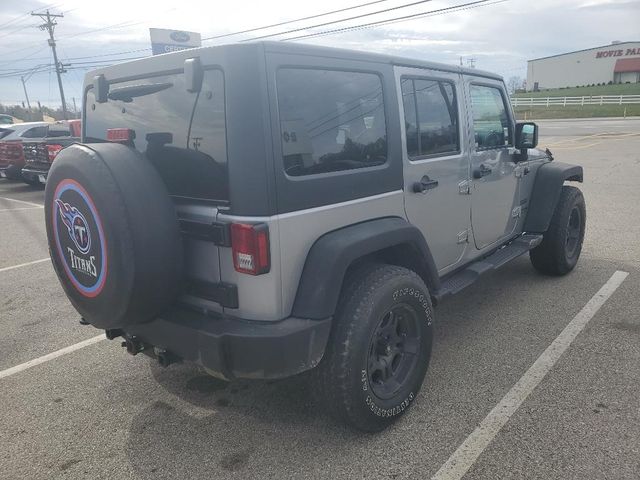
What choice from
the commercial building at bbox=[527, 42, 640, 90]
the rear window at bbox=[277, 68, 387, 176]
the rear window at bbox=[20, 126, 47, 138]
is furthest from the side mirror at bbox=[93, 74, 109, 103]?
the commercial building at bbox=[527, 42, 640, 90]

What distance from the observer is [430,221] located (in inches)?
131

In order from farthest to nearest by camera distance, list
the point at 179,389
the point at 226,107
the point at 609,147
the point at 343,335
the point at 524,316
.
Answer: the point at 609,147
the point at 524,316
the point at 179,389
the point at 343,335
the point at 226,107

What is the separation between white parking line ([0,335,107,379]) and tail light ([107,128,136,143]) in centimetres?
193

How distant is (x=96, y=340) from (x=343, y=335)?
2.46 meters

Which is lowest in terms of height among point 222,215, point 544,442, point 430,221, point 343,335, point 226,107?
point 544,442

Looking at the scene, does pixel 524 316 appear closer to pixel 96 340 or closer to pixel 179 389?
pixel 179 389

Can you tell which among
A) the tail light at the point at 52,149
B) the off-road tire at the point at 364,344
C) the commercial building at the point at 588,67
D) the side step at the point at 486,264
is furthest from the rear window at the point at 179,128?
the commercial building at the point at 588,67

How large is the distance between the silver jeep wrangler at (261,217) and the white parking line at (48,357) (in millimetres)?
1183

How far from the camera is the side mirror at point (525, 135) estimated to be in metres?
4.33

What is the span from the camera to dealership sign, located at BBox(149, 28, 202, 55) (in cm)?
2077

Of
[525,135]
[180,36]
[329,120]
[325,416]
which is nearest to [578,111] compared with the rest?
[180,36]

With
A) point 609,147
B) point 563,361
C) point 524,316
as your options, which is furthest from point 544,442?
point 609,147

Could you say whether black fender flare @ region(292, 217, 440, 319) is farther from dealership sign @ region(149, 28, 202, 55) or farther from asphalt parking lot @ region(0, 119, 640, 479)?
dealership sign @ region(149, 28, 202, 55)

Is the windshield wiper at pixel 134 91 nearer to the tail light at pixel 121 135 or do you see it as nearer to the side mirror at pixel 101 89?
the side mirror at pixel 101 89
